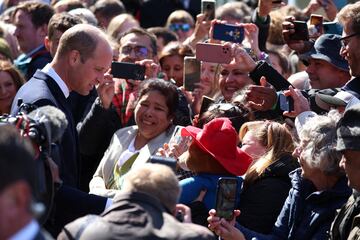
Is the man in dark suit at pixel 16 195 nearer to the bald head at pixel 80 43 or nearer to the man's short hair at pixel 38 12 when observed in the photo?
the bald head at pixel 80 43

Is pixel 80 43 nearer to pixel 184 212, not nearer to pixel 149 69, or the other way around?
pixel 149 69

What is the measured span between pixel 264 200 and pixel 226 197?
2.31 ft

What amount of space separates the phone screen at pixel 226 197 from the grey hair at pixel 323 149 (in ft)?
1.77

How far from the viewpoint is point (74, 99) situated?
7828 mm

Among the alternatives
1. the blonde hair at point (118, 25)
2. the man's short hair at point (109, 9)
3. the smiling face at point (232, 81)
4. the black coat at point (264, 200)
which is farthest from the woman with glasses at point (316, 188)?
the man's short hair at point (109, 9)

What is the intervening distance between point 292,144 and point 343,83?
3.72 ft

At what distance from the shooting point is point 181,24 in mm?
11953

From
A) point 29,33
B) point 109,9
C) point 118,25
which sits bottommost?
point 109,9

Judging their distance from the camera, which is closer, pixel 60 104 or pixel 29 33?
pixel 60 104

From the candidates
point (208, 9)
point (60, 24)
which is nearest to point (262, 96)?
point (60, 24)

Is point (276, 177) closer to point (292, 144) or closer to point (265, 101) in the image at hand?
point (292, 144)

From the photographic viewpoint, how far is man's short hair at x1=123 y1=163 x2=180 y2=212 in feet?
13.1

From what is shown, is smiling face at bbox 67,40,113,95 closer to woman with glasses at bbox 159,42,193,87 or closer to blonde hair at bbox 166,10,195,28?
woman with glasses at bbox 159,42,193,87

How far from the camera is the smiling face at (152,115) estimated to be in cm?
668
